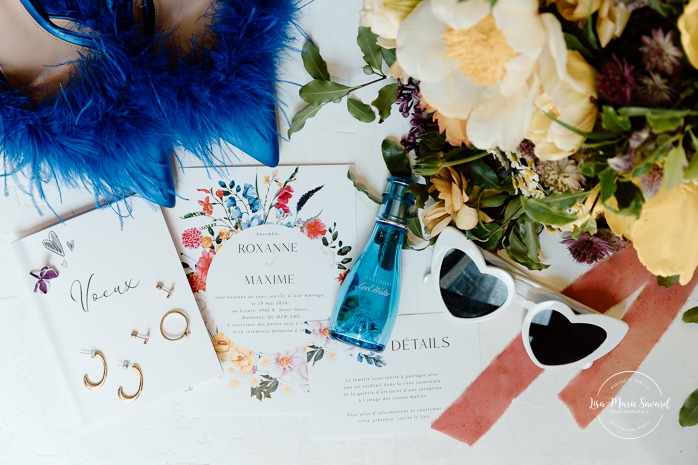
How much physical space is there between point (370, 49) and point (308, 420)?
57cm

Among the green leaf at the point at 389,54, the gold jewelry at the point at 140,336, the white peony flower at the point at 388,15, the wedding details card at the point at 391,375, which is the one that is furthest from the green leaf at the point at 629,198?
the gold jewelry at the point at 140,336

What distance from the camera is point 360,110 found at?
2.58 ft

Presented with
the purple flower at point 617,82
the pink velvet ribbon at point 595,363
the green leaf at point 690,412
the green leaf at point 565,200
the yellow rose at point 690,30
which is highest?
the yellow rose at point 690,30

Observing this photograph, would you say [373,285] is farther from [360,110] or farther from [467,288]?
[360,110]

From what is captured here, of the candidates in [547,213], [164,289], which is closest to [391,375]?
[164,289]

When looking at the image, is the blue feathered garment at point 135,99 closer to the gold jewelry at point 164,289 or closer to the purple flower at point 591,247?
the gold jewelry at point 164,289

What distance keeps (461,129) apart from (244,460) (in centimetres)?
65

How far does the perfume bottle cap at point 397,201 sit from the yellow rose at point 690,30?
461 millimetres

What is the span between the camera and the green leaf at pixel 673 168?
14.2 inches

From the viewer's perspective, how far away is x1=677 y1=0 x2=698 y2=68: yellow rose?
0.34 m

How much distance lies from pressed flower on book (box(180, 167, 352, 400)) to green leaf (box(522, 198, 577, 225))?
0.41m

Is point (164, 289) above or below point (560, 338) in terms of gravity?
above

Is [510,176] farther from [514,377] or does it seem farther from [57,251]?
[57,251]

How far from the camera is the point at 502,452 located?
0.87 metres
